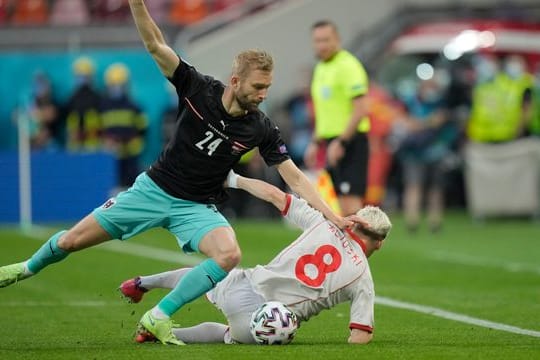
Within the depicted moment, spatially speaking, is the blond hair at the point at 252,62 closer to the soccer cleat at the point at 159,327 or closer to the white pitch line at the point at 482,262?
the soccer cleat at the point at 159,327

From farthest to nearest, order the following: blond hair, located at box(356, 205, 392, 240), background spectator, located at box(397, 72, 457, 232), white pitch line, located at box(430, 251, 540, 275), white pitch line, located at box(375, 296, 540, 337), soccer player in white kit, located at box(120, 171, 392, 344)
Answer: background spectator, located at box(397, 72, 457, 232), white pitch line, located at box(430, 251, 540, 275), white pitch line, located at box(375, 296, 540, 337), blond hair, located at box(356, 205, 392, 240), soccer player in white kit, located at box(120, 171, 392, 344)

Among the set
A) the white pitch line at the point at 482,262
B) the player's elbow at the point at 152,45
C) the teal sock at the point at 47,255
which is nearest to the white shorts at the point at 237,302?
the teal sock at the point at 47,255

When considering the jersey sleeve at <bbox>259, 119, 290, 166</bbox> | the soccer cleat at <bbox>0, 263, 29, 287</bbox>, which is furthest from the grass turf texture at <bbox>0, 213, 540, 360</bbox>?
the jersey sleeve at <bbox>259, 119, 290, 166</bbox>

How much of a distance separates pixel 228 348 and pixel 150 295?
399 centimetres

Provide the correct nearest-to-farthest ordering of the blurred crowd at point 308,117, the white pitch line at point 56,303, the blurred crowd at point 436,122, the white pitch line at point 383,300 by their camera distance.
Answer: the white pitch line at point 383,300, the white pitch line at point 56,303, the blurred crowd at point 436,122, the blurred crowd at point 308,117

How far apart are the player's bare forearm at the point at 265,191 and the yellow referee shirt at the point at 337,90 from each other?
16.8 ft

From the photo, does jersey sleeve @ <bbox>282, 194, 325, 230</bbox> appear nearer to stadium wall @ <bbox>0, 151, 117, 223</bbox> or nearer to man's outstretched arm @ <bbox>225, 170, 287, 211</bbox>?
man's outstretched arm @ <bbox>225, 170, 287, 211</bbox>

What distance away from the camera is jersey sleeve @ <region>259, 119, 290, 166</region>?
9297mm

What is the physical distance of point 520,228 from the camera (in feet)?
71.2

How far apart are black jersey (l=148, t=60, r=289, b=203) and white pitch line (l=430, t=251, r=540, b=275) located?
6.57 metres

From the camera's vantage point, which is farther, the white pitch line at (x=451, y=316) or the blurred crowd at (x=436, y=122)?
the blurred crowd at (x=436, y=122)

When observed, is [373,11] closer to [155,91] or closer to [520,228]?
[155,91]

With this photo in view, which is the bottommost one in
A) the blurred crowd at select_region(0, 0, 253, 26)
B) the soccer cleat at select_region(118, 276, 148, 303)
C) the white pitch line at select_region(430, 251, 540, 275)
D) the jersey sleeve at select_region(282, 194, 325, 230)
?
the white pitch line at select_region(430, 251, 540, 275)

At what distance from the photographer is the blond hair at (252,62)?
8797 mm
